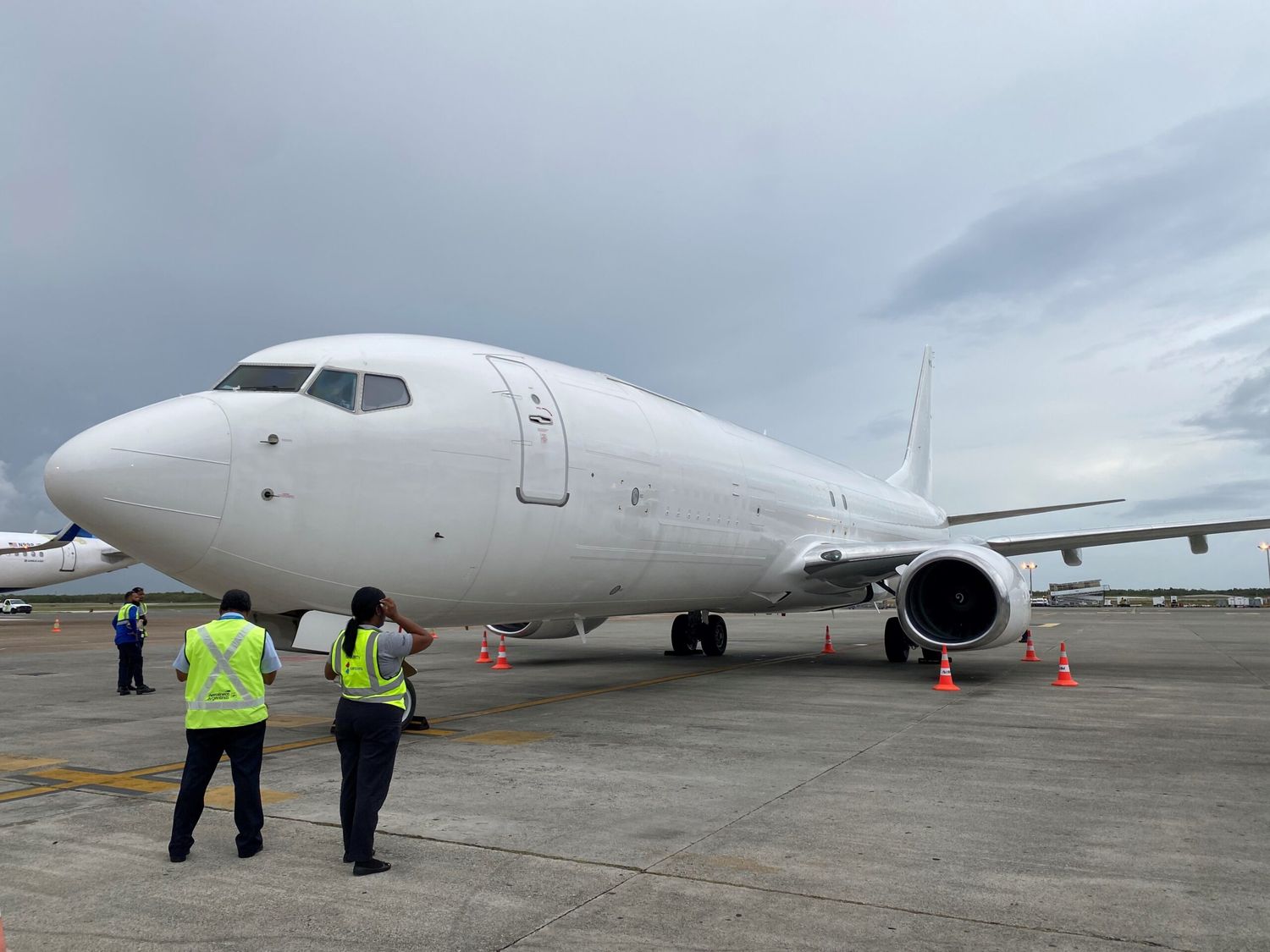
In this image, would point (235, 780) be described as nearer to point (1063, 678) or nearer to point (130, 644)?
point (130, 644)

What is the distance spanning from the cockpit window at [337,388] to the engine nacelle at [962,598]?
27.5 feet

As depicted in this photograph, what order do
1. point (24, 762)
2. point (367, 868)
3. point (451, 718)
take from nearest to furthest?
point (367, 868), point (24, 762), point (451, 718)

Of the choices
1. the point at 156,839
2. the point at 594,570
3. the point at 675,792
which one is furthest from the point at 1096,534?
the point at 156,839

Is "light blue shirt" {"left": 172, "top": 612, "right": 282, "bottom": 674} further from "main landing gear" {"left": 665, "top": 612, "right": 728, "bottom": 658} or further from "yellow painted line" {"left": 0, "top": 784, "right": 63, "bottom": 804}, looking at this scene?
"main landing gear" {"left": 665, "top": 612, "right": 728, "bottom": 658}

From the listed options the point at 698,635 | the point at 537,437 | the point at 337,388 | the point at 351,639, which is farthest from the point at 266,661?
the point at 698,635

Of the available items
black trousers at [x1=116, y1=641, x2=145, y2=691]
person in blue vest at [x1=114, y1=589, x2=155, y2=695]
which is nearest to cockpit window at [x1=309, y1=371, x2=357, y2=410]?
person in blue vest at [x1=114, y1=589, x2=155, y2=695]

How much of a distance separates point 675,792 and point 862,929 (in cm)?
247

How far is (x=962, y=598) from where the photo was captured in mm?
13586

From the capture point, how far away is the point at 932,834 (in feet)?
16.2

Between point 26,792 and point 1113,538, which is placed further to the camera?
point 1113,538

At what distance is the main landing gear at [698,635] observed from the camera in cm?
1800

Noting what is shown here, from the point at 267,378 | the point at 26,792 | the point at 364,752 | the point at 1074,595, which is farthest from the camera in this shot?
the point at 1074,595

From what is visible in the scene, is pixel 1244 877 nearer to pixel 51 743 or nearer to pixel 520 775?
pixel 520 775

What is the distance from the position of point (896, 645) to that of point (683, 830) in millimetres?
12346
